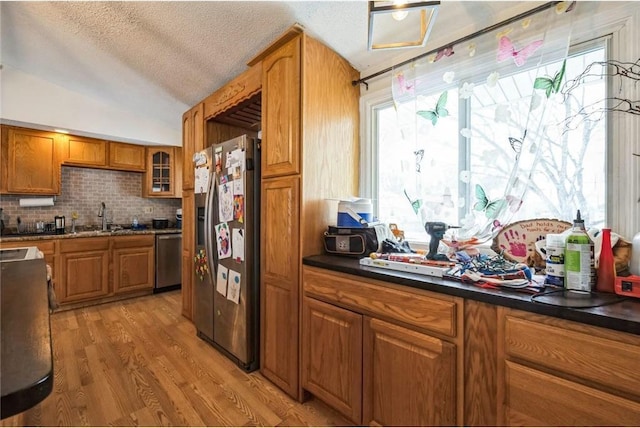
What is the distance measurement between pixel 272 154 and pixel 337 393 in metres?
1.47

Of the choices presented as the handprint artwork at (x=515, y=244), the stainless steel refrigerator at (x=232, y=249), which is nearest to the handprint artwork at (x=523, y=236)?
the handprint artwork at (x=515, y=244)

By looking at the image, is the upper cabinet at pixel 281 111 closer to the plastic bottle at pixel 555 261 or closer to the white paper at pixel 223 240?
the white paper at pixel 223 240

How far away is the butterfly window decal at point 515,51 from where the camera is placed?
140 cm

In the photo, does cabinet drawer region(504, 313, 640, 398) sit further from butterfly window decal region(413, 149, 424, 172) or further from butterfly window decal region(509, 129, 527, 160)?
butterfly window decal region(413, 149, 424, 172)

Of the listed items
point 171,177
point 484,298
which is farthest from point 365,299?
point 171,177

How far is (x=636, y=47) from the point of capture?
1.20m

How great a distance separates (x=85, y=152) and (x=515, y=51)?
15.0 ft

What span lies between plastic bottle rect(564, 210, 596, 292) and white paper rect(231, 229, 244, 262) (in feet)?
5.82

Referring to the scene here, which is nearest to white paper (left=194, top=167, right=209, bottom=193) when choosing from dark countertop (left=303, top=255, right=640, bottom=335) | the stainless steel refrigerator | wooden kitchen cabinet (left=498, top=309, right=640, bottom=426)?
the stainless steel refrigerator

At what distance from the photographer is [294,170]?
5.89 feet

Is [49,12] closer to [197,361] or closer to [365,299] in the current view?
[197,361]

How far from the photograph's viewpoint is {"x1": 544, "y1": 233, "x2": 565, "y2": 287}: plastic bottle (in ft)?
3.58

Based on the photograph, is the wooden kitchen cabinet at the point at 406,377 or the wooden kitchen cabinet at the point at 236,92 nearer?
the wooden kitchen cabinet at the point at 406,377

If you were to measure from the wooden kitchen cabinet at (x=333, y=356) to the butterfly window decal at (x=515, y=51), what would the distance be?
4.91 ft
